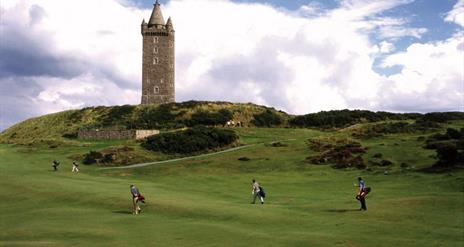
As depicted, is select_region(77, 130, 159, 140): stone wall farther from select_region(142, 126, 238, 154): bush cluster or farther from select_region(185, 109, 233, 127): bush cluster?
select_region(185, 109, 233, 127): bush cluster

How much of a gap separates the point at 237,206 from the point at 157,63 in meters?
110

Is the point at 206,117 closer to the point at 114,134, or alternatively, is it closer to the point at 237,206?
the point at 114,134

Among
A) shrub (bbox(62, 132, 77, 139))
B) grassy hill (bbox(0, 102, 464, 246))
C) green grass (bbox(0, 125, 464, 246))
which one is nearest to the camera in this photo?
green grass (bbox(0, 125, 464, 246))

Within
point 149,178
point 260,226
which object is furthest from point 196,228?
point 149,178

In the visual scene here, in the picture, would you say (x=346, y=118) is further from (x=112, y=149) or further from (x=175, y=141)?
(x=112, y=149)

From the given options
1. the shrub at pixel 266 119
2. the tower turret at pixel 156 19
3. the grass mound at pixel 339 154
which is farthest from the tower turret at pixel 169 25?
the grass mound at pixel 339 154

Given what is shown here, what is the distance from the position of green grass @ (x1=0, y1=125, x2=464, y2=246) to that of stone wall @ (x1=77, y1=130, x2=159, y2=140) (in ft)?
104

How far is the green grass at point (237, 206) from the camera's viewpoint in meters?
26.0

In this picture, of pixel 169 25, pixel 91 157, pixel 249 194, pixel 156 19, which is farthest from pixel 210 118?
pixel 249 194

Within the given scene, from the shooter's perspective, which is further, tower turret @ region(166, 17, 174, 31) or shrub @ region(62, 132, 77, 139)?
tower turret @ region(166, 17, 174, 31)

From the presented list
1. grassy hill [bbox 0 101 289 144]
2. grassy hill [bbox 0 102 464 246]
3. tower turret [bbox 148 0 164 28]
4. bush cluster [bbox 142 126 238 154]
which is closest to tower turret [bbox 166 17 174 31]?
tower turret [bbox 148 0 164 28]

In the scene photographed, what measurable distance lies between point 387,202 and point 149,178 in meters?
30.4

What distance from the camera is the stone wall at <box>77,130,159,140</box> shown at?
98875 mm

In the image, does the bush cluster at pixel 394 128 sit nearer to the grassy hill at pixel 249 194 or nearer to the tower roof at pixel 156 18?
the grassy hill at pixel 249 194
